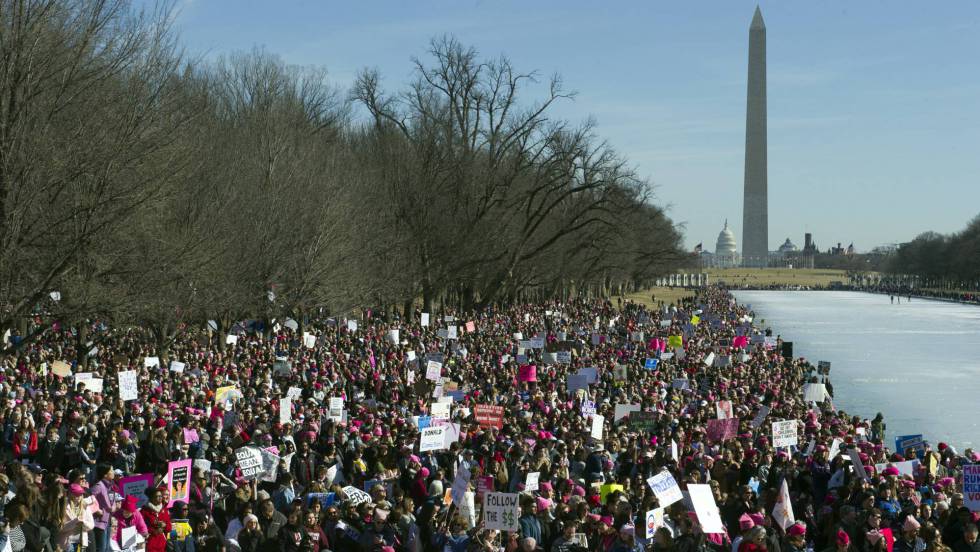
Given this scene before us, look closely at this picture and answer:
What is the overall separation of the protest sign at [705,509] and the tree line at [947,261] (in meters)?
130

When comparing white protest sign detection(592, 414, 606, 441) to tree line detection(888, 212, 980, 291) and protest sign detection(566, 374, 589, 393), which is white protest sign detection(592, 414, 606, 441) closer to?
protest sign detection(566, 374, 589, 393)

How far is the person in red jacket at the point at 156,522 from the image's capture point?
9531 mm

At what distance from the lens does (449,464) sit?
14.3 meters

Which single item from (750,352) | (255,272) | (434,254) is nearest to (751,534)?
(255,272)

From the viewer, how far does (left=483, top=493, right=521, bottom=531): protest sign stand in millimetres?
10273

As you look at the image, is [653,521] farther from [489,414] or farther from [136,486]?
[489,414]

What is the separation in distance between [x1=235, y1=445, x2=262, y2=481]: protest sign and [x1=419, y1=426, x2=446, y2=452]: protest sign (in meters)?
2.13

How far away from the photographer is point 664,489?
37.4 ft

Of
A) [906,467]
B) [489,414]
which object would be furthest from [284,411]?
[906,467]

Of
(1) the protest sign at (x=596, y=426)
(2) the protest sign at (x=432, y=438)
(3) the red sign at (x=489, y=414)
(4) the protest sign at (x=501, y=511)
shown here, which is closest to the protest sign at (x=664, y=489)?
(4) the protest sign at (x=501, y=511)

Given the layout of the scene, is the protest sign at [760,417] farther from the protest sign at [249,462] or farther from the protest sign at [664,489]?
the protest sign at [249,462]

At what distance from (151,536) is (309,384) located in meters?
13.3

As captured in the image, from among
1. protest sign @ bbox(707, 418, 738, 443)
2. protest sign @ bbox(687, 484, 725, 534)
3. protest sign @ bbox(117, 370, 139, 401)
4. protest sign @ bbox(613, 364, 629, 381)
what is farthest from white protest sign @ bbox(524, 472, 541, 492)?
protest sign @ bbox(613, 364, 629, 381)

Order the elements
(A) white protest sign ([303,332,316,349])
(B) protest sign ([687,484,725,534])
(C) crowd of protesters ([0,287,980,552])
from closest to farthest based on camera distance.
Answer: (C) crowd of protesters ([0,287,980,552]), (B) protest sign ([687,484,725,534]), (A) white protest sign ([303,332,316,349])
